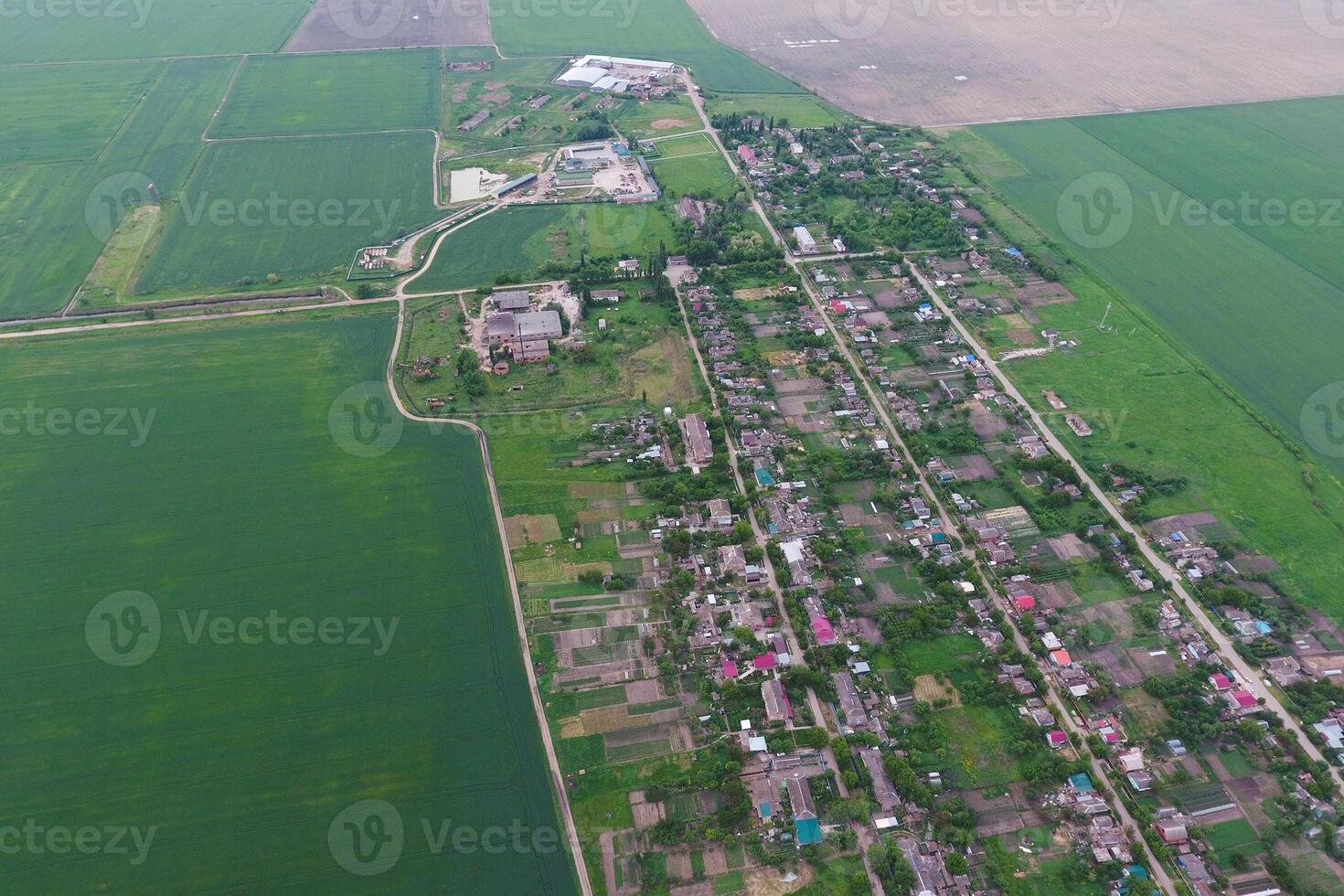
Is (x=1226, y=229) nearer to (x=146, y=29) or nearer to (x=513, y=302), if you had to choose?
(x=513, y=302)

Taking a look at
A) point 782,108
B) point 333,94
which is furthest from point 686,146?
point 333,94

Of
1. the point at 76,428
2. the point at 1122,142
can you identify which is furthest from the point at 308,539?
the point at 1122,142

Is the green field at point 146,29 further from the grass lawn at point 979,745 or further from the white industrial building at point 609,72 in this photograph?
the grass lawn at point 979,745

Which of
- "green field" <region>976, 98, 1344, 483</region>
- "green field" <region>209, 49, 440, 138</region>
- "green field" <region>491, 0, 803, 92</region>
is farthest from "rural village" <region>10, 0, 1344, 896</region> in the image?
"green field" <region>491, 0, 803, 92</region>

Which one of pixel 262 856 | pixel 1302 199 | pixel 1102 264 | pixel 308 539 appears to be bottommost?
pixel 262 856

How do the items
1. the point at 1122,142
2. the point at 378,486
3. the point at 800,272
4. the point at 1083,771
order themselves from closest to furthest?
1. the point at 1083,771
2. the point at 378,486
3. the point at 800,272
4. the point at 1122,142

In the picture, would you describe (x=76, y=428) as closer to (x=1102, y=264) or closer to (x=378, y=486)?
(x=378, y=486)

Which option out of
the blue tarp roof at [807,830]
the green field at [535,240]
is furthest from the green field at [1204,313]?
the green field at [535,240]
